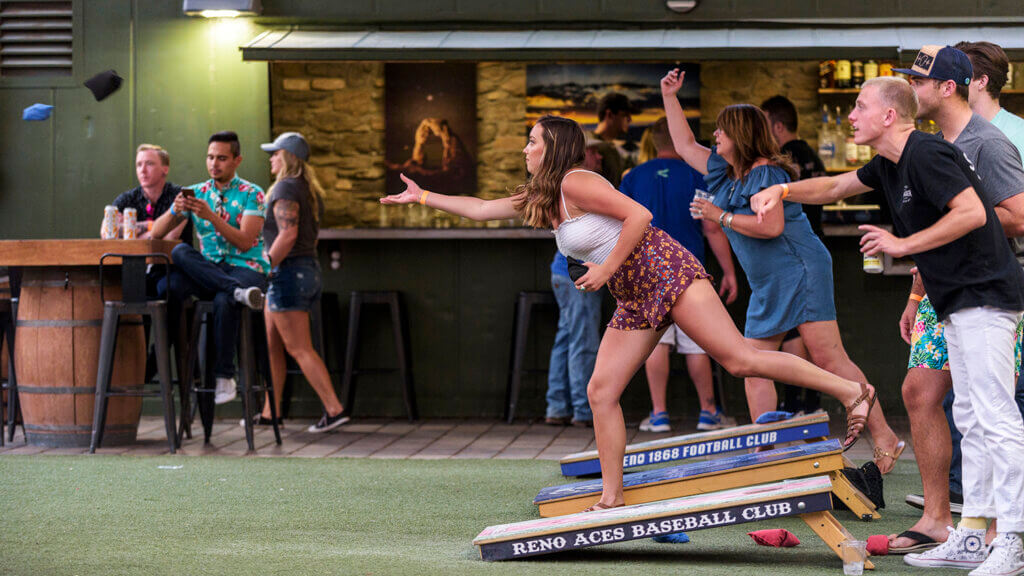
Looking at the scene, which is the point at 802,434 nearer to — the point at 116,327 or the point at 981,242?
the point at 981,242

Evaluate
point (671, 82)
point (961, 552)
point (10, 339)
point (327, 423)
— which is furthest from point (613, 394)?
point (10, 339)

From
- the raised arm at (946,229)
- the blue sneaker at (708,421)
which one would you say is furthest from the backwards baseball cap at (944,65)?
the blue sneaker at (708,421)

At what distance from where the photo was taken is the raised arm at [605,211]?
162 inches

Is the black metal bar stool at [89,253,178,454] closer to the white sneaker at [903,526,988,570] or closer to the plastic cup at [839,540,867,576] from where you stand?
the plastic cup at [839,540,867,576]

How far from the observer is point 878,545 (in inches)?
156

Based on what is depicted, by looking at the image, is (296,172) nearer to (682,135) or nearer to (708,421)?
(682,135)

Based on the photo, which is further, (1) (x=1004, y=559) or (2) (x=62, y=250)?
(2) (x=62, y=250)

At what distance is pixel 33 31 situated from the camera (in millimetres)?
8211

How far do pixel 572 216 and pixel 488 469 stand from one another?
2.03 meters

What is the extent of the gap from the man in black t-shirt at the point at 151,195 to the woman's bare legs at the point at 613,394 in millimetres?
3509

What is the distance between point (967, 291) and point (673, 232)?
3.72 m

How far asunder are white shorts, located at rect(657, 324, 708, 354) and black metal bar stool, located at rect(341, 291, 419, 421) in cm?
175

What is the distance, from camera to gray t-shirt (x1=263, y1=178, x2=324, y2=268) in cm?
718

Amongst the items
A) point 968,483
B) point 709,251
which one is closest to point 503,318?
point 709,251
